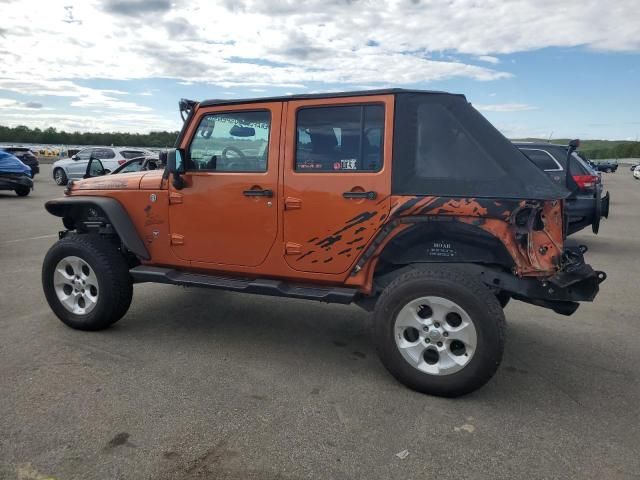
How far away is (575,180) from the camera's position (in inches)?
340

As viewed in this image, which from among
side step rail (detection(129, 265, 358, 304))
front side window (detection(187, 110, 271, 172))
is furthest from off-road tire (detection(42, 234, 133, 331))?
front side window (detection(187, 110, 271, 172))

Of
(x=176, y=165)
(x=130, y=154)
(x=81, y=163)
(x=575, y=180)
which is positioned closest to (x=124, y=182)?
(x=176, y=165)

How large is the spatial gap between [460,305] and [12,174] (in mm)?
16291

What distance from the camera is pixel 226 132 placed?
4227 millimetres

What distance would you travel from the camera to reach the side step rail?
3785 millimetres

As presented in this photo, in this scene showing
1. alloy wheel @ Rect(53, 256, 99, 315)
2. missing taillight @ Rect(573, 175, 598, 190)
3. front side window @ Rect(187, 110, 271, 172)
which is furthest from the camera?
missing taillight @ Rect(573, 175, 598, 190)

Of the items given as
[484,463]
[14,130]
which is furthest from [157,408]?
[14,130]

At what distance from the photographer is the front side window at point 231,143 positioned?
13.3ft

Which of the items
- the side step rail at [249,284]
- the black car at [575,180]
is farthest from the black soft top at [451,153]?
the black car at [575,180]

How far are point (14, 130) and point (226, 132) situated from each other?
3266 inches

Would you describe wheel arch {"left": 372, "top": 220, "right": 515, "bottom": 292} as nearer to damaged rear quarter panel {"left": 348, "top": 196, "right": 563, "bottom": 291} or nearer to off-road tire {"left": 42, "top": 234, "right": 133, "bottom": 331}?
damaged rear quarter panel {"left": 348, "top": 196, "right": 563, "bottom": 291}

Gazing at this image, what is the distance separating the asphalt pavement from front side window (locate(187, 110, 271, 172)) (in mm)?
1521

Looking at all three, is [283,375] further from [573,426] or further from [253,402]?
[573,426]

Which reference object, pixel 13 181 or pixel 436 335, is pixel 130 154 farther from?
pixel 436 335
